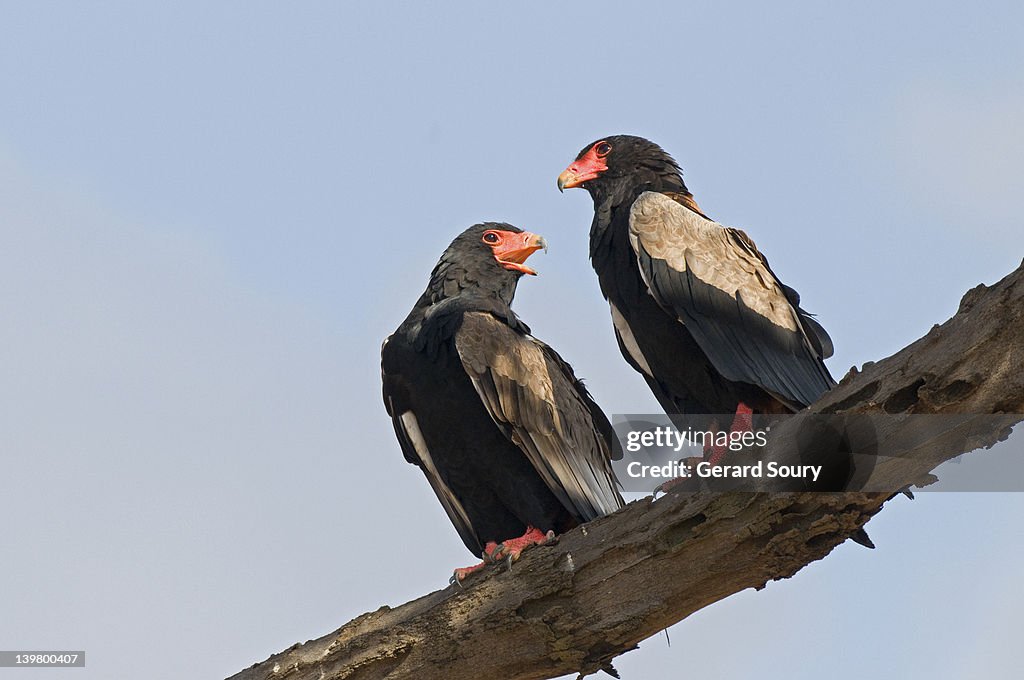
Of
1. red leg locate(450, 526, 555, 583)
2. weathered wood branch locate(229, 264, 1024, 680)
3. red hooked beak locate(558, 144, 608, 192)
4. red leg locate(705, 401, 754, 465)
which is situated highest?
red hooked beak locate(558, 144, 608, 192)

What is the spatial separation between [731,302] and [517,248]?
2.53 metres

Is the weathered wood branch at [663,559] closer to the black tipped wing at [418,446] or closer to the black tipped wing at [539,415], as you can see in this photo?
the black tipped wing at [539,415]

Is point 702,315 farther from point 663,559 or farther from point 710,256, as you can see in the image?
point 663,559

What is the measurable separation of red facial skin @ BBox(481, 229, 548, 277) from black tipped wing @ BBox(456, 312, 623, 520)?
119cm

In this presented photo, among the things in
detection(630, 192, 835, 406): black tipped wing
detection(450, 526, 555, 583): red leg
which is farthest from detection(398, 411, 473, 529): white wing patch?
detection(630, 192, 835, 406): black tipped wing

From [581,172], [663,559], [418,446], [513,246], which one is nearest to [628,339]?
[581,172]

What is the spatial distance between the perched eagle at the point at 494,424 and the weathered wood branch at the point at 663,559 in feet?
4.84

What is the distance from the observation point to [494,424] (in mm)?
8055

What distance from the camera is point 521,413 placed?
7.98m

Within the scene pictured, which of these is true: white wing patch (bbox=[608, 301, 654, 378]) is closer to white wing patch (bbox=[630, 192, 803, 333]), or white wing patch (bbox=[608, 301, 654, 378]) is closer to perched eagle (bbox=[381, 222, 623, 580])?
white wing patch (bbox=[630, 192, 803, 333])

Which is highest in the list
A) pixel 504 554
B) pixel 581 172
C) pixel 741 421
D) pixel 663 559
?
pixel 581 172

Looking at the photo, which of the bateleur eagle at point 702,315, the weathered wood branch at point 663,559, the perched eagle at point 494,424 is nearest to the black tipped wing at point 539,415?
the perched eagle at point 494,424

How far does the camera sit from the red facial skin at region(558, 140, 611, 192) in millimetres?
8570

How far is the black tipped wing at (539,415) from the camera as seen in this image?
7.84 metres
